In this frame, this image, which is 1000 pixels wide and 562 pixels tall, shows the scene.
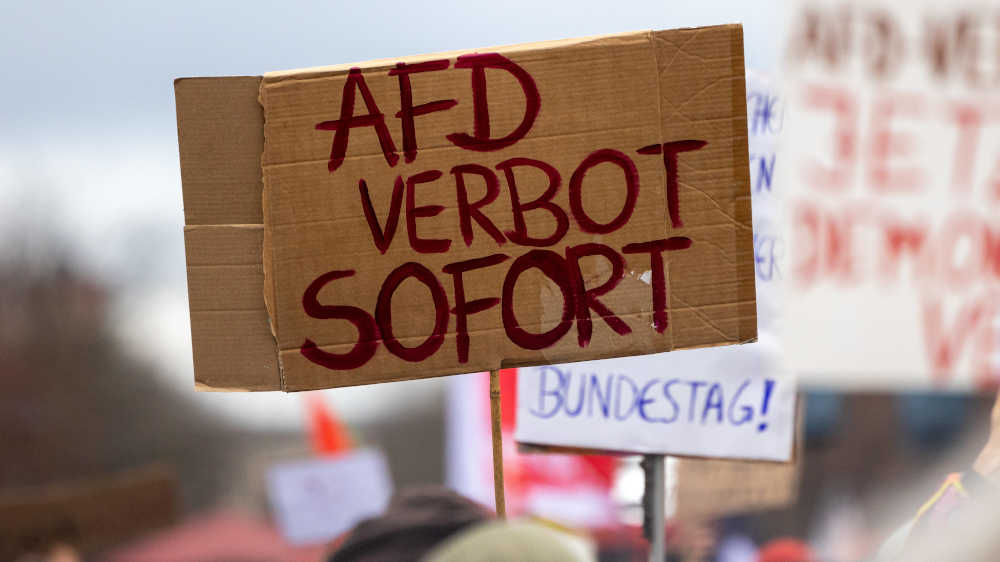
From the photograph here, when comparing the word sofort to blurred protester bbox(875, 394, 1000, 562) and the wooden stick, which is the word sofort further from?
blurred protester bbox(875, 394, 1000, 562)

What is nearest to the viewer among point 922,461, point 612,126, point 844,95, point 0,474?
point 612,126

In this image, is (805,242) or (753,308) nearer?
(753,308)

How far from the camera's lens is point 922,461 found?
3.35 metres

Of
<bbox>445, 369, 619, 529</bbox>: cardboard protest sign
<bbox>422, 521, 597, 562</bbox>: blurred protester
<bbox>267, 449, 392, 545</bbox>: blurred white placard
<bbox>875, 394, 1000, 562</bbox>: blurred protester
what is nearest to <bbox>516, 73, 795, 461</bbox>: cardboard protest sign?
<bbox>875, 394, 1000, 562</bbox>: blurred protester

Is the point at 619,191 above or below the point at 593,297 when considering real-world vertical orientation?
above

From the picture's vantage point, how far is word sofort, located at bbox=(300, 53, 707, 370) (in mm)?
945

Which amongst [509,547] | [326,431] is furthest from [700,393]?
[326,431]

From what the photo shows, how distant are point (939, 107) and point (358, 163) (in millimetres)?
978

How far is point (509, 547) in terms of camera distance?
48cm

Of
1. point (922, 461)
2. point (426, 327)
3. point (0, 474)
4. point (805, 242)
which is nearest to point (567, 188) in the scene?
point (426, 327)

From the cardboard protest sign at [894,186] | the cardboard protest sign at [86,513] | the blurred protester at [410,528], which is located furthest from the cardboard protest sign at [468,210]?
the cardboard protest sign at [86,513]

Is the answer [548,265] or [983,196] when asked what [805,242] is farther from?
[548,265]

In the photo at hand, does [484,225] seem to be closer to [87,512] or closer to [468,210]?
[468,210]

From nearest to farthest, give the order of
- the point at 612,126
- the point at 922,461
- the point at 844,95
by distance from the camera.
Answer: the point at 612,126 < the point at 844,95 < the point at 922,461
